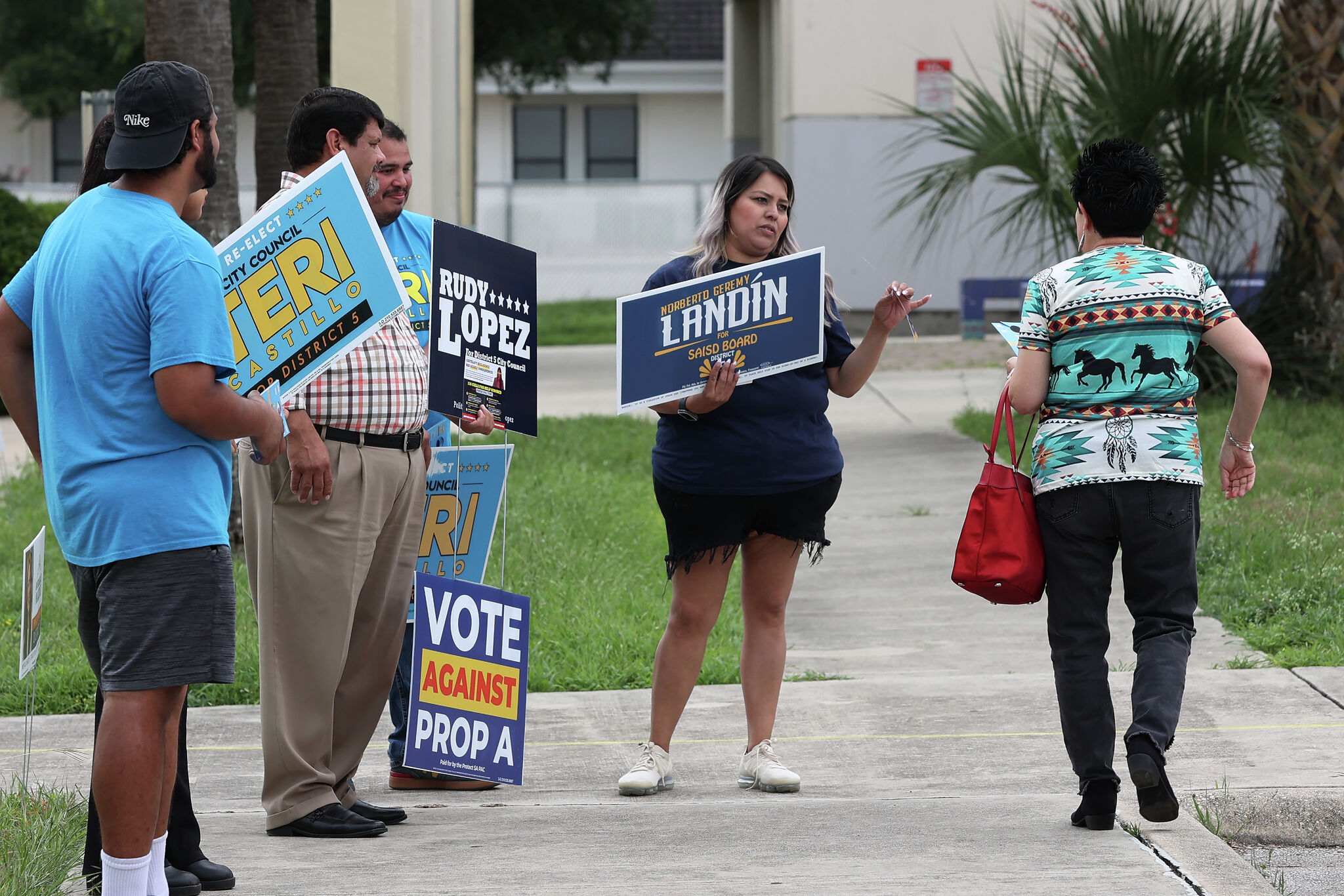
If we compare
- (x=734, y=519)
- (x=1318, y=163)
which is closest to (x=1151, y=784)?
(x=734, y=519)

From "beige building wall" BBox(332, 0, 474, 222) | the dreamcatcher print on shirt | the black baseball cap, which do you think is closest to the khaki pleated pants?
the black baseball cap

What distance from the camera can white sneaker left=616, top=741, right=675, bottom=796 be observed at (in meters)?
4.75

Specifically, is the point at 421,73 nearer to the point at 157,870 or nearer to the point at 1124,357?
the point at 1124,357

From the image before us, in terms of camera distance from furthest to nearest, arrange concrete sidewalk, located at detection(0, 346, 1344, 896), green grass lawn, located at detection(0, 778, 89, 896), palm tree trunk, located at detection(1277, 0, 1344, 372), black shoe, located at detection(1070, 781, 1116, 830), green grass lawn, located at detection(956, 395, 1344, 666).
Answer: palm tree trunk, located at detection(1277, 0, 1344, 372) → green grass lawn, located at detection(956, 395, 1344, 666) → black shoe, located at detection(1070, 781, 1116, 830) → concrete sidewalk, located at detection(0, 346, 1344, 896) → green grass lawn, located at detection(0, 778, 89, 896)

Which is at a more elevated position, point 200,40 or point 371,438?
point 200,40

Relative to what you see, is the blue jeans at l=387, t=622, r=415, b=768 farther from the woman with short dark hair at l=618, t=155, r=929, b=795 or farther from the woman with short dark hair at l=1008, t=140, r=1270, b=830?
the woman with short dark hair at l=1008, t=140, r=1270, b=830

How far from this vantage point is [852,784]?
16.0 ft

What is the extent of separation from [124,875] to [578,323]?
21.3 m

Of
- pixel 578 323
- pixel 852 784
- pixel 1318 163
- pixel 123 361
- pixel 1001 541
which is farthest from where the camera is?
pixel 578 323

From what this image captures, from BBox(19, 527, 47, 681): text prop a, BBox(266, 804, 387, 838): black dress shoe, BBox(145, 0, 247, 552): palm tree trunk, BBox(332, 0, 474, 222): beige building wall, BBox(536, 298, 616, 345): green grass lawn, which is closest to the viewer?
BBox(19, 527, 47, 681): text prop a

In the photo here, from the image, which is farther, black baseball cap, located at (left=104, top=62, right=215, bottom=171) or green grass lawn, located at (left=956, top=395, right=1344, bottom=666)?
green grass lawn, located at (left=956, top=395, right=1344, bottom=666)

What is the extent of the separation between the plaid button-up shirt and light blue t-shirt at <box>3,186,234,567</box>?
0.80 metres

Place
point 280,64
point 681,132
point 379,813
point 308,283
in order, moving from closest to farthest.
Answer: point 308,283
point 379,813
point 280,64
point 681,132

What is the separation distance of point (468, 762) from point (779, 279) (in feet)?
5.58
